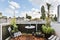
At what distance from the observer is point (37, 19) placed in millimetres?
4578

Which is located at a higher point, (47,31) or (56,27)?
(56,27)

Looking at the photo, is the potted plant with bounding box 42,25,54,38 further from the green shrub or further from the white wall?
the white wall

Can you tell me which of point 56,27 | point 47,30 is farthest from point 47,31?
point 56,27

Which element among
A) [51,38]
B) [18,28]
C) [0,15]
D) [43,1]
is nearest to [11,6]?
[0,15]

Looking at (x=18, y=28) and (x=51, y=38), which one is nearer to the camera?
(x=51, y=38)

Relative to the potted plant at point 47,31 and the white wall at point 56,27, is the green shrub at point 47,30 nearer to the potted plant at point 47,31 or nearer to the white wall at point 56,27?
the potted plant at point 47,31

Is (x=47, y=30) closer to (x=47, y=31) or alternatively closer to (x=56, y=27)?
(x=47, y=31)

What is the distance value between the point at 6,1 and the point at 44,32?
72.7 inches

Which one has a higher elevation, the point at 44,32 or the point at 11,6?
the point at 11,6

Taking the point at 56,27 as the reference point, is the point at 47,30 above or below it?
below

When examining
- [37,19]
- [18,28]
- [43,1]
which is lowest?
[18,28]

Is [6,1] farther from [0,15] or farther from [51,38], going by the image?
[51,38]

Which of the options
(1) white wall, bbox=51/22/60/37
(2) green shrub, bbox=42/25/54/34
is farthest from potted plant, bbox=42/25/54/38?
(1) white wall, bbox=51/22/60/37

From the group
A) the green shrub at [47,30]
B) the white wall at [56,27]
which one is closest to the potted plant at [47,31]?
the green shrub at [47,30]
